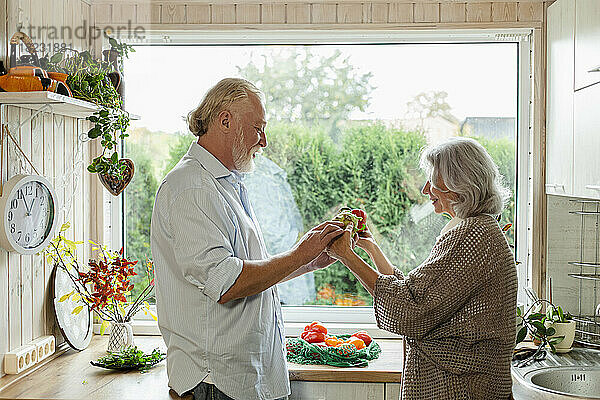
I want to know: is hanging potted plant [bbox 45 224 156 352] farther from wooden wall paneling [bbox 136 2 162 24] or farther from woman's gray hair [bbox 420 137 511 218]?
woman's gray hair [bbox 420 137 511 218]

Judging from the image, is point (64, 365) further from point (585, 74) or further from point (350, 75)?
point (585, 74)

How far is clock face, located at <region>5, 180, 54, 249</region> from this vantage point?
8.14 ft

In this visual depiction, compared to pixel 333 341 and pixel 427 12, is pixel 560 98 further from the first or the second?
pixel 333 341

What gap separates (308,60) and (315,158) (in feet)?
1.49

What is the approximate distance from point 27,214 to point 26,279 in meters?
0.28

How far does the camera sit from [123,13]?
128 inches

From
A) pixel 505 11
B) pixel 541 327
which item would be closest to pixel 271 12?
pixel 505 11

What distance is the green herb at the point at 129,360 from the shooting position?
9.02 ft

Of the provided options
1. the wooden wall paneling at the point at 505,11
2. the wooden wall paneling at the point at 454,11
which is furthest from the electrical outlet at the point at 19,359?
the wooden wall paneling at the point at 505,11

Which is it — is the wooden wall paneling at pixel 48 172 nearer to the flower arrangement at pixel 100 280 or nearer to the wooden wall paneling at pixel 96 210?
the flower arrangement at pixel 100 280

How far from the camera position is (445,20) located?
316 cm

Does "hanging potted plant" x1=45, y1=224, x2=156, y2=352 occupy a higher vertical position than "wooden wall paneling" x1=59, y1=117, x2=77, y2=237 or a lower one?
lower

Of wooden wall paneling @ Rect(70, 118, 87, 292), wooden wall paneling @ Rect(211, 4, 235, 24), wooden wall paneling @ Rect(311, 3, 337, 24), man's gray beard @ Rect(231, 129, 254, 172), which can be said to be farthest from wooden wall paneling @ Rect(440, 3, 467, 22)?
wooden wall paneling @ Rect(70, 118, 87, 292)

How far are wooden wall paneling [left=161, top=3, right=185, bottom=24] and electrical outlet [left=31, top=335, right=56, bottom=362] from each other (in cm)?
145
